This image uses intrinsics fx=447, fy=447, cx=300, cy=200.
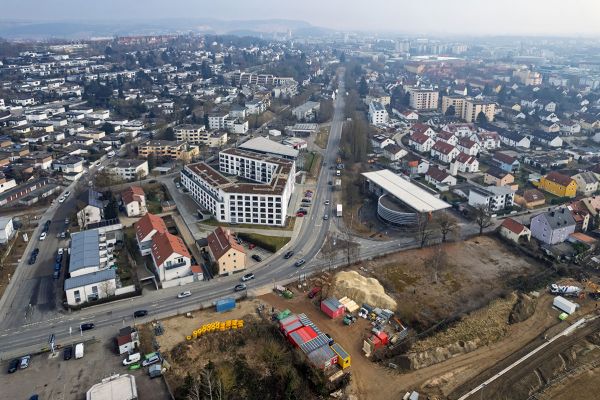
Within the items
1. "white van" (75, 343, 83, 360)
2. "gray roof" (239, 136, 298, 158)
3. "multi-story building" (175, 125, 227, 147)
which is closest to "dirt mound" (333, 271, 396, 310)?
"white van" (75, 343, 83, 360)

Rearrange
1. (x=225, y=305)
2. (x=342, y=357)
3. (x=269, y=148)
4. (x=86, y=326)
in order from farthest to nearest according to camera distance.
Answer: (x=269, y=148), (x=225, y=305), (x=86, y=326), (x=342, y=357)

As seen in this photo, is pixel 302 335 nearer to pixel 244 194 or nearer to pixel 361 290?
pixel 361 290

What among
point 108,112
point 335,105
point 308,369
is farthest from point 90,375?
point 335,105

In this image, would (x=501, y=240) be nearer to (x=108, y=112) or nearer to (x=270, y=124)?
(x=270, y=124)

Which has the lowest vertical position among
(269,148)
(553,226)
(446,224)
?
(446,224)

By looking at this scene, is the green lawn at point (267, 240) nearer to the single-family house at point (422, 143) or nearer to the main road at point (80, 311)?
the main road at point (80, 311)

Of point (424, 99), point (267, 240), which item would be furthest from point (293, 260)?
point (424, 99)

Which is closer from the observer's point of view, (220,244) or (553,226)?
(220,244)
